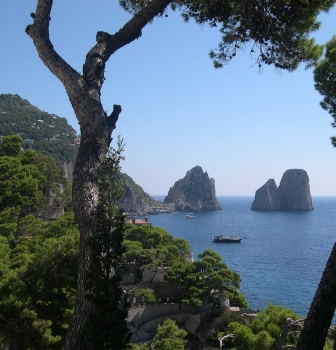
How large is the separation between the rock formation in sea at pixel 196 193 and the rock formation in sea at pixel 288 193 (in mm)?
13002

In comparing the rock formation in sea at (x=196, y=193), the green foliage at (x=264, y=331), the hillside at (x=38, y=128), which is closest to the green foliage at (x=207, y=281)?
the green foliage at (x=264, y=331)

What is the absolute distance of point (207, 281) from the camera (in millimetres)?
19656

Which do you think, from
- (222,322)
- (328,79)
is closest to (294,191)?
(222,322)

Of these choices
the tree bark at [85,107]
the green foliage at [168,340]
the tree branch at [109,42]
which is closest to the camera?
the tree bark at [85,107]

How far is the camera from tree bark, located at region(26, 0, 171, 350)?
3.58m

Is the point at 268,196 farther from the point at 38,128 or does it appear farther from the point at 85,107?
the point at 85,107

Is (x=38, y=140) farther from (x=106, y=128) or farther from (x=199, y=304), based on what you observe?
(x=106, y=128)

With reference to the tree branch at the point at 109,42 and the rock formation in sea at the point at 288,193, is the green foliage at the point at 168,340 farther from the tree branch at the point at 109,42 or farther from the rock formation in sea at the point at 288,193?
the rock formation in sea at the point at 288,193

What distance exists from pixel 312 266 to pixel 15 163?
26.3 meters

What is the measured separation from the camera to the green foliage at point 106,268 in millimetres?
3475

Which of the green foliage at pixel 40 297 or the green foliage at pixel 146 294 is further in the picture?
the green foliage at pixel 146 294

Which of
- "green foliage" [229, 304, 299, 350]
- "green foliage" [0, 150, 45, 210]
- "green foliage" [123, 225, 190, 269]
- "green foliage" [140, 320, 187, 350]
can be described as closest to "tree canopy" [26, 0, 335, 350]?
"green foliage" [229, 304, 299, 350]

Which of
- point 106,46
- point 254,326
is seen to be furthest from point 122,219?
point 254,326

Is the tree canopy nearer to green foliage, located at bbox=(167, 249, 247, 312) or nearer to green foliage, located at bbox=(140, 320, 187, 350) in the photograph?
green foliage, located at bbox=(140, 320, 187, 350)
